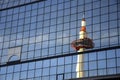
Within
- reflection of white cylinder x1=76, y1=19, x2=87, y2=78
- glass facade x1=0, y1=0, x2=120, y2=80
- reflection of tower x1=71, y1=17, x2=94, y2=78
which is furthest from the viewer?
glass facade x1=0, y1=0, x2=120, y2=80

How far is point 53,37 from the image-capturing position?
86.8 m

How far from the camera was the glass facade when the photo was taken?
77.1 m

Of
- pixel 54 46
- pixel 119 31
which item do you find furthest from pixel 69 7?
pixel 119 31

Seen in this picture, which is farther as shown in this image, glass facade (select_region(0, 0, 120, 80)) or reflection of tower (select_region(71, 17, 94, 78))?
glass facade (select_region(0, 0, 120, 80))

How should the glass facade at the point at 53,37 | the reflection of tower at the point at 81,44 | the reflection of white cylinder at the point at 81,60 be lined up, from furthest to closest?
the glass facade at the point at 53,37
the reflection of tower at the point at 81,44
the reflection of white cylinder at the point at 81,60

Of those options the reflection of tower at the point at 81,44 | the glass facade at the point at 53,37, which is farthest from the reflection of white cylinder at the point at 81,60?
the glass facade at the point at 53,37

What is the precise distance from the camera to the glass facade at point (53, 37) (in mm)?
77125

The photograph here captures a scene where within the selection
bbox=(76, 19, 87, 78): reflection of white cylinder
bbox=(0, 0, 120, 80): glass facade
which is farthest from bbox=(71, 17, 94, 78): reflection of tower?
bbox=(0, 0, 120, 80): glass facade

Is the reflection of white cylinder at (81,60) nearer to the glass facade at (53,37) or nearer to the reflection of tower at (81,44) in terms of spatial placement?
the reflection of tower at (81,44)

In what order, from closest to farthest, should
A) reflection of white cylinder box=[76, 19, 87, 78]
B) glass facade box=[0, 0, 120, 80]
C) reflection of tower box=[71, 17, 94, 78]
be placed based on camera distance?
reflection of white cylinder box=[76, 19, 87, 78], reflection of tower box=[71, 17, 94, 78], glass facade box=[0, 0, 120, 80]

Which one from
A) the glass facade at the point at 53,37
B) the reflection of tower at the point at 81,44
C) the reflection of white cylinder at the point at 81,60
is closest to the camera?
the reflection of white cylinder at the point at 81,60

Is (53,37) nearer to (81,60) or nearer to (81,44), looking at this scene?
(81,44)

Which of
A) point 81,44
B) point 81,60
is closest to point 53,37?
point 81,44

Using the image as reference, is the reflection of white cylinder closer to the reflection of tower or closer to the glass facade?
the reflection of tower
